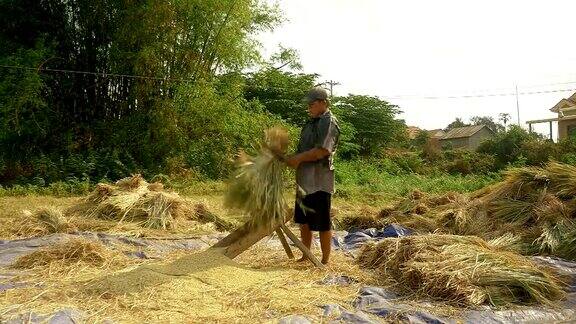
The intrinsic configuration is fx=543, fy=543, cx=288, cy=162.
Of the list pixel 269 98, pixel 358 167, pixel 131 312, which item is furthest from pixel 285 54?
pixel 131 312

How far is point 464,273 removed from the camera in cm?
367

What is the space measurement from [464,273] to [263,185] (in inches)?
60.0

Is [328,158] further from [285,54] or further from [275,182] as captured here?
[285,54]

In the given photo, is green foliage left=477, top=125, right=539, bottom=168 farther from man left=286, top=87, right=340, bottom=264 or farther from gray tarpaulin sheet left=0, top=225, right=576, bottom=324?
man left=286, top=87, right=340, bottom=264

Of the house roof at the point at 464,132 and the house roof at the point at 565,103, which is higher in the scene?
the house roof at the point at 565,103

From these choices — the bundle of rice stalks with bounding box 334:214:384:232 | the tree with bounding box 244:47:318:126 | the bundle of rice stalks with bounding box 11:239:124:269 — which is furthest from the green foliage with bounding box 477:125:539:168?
the bundle of rice stalks with bounding box 11:239:124:269

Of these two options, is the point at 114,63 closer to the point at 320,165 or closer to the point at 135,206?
the point at 135,206

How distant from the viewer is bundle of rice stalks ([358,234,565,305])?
11.5 ft

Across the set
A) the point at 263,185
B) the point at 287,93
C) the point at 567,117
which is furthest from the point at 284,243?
the point at 567,117

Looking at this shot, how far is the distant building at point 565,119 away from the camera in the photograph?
2522cm

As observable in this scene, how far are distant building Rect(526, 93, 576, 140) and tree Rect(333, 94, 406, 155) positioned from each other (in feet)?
22.2

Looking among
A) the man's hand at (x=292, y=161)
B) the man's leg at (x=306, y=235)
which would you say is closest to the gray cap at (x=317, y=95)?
the man's hand at (x=292, y=161)

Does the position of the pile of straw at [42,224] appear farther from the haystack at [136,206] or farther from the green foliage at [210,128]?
the green foliage at [210,128]

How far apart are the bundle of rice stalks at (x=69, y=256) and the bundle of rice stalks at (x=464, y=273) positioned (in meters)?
2.15
